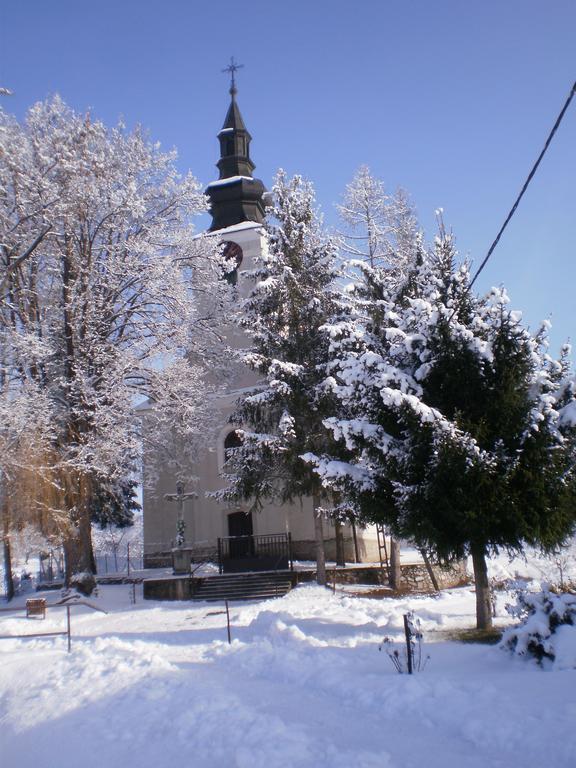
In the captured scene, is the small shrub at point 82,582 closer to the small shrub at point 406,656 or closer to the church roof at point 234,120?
the small shrub at point 406,656

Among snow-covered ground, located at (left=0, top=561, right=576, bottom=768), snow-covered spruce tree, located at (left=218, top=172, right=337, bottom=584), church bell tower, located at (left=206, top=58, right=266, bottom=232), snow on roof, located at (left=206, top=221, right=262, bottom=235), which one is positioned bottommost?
snow-covered ground, located at (left=0, top=561, right=576, bottom=768)

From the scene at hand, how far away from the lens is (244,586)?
805 inches

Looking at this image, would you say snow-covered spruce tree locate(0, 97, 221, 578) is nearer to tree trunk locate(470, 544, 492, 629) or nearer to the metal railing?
the metal railing

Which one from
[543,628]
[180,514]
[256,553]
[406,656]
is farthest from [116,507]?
[543,628]

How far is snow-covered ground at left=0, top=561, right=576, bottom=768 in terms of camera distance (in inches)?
214

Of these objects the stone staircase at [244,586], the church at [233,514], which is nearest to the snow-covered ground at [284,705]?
the stone staircase at [244,586]

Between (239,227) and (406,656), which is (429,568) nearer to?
(406,656)

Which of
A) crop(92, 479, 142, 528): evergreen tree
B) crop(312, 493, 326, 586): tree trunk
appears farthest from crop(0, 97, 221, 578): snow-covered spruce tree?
crop(312, 493, 326, 586): tree trunk

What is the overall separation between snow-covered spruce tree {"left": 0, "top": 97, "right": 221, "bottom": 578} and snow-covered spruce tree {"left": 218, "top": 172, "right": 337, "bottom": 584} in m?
2.90

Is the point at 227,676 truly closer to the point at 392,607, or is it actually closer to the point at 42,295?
the point at 392,607

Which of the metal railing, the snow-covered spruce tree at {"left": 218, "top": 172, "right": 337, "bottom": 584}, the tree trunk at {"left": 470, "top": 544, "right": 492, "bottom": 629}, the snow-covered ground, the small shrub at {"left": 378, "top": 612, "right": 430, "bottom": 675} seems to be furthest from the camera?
the metal railing

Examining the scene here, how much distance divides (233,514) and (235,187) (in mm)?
17148

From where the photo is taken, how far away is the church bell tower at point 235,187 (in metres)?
33.7

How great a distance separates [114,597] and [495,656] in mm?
15585
